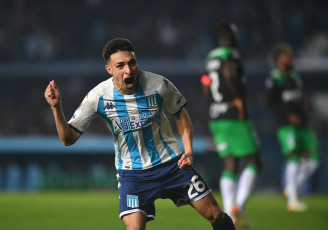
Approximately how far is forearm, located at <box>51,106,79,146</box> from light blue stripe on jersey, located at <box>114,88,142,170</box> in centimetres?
33

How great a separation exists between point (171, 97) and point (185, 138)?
1.00 feet

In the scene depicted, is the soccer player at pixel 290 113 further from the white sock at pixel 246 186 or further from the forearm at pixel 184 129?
the forearm at pixel 184 129

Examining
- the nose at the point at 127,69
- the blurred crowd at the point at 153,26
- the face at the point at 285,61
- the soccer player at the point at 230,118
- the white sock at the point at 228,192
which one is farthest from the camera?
the blurred crowd at the point at 153,26

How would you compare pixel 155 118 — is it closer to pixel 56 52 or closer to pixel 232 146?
pixel 232 146

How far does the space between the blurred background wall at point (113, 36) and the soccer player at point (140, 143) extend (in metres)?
13.2

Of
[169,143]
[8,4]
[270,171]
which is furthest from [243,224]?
[8,4]

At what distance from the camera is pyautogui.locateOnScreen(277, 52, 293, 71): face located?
8945mm

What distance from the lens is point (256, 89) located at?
68.3 ft

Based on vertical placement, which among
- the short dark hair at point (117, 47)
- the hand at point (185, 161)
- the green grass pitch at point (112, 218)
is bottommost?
the green grass pitch at point (112, 218)

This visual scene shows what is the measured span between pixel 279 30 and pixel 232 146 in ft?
46.7

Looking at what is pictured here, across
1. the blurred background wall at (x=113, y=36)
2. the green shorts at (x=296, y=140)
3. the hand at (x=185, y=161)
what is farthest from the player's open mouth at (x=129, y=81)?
the blurred background wall at (x=113, y=36)

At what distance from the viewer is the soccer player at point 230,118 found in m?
6.72

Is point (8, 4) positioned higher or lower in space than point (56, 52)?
higher

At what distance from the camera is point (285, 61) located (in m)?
9.03
